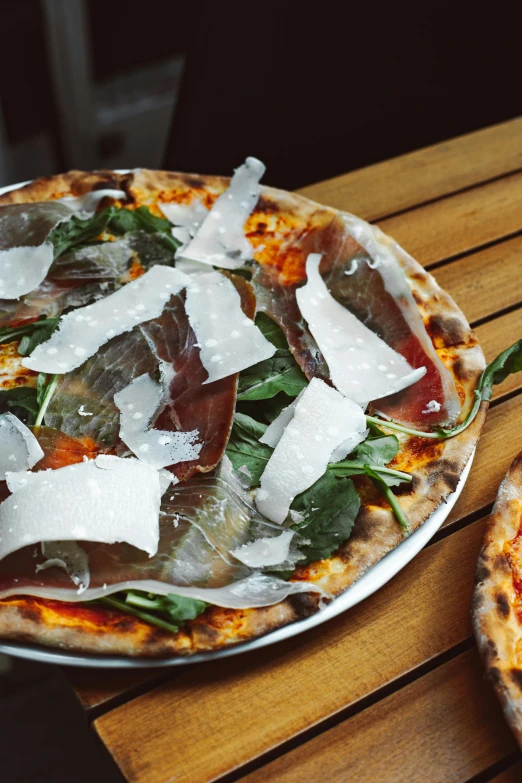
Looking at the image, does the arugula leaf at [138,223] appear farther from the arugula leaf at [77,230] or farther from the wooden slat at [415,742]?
the wooden slat at [415,742]

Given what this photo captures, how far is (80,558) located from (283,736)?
0.42 metres

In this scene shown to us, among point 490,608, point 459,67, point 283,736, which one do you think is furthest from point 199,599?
point 459,67

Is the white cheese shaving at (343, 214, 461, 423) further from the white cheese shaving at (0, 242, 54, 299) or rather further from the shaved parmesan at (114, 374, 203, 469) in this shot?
the white cheese shaving at (0, 242, 54, 299)

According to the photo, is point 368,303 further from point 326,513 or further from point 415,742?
point 415,742

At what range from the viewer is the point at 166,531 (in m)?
1.36

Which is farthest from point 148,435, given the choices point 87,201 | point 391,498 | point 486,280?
point 486,280

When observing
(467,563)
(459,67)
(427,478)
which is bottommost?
(467,563)

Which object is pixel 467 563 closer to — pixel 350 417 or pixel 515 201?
pixel 350 417

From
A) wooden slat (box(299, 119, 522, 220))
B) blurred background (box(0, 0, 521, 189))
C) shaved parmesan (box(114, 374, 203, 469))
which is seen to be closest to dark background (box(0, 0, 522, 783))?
blurred background (box(0, 0, 521, 189))

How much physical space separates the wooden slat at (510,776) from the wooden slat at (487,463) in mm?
452

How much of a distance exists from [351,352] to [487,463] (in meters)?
0.36

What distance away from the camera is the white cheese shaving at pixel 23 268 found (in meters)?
1.77

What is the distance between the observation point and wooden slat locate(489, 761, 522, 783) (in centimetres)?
118

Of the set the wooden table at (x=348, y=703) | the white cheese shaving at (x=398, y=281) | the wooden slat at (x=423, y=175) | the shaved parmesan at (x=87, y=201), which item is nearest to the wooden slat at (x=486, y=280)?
the white cheese shaving at (x=398, y=281)
